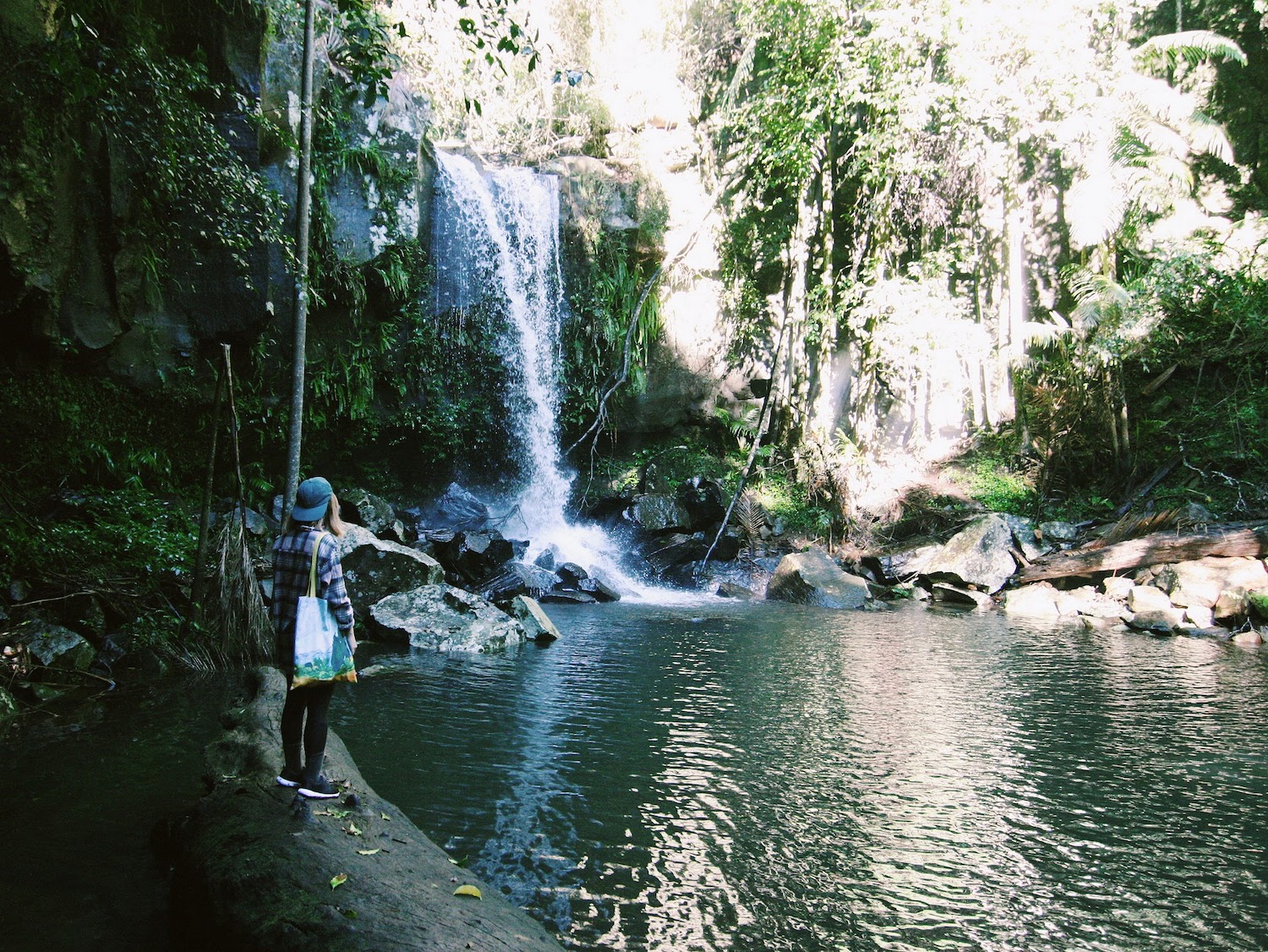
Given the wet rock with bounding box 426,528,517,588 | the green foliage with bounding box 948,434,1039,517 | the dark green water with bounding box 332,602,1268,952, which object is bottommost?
the dark green water with bounding box 332,602,1268,952

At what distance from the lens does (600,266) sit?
703 inches

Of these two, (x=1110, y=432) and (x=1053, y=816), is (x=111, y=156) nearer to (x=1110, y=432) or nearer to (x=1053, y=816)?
(x=1053, y=816)

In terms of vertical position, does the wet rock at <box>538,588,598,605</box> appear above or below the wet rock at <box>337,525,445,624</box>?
below

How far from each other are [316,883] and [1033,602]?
1167 centimetres

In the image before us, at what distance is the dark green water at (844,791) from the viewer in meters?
3.25

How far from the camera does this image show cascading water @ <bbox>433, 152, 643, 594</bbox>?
52.4 feet

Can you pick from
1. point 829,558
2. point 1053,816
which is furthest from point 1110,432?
point 1053,816

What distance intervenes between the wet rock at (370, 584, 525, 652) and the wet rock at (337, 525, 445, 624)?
37 cm

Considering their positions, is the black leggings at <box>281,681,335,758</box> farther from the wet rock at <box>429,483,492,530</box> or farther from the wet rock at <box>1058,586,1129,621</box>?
the wet rock at <box>429,483,492,530</box>

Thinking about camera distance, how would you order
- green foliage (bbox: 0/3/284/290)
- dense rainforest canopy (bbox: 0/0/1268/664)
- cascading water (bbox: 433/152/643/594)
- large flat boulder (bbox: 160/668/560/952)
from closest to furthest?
large flat boulder (bbox: 160/668/560/952) < green foliage (bbox: 0/3/284/290) < dense rainforest canopy (bbox: 0/0/1268/664) < cascading water (bbox: 433/152/643/594)

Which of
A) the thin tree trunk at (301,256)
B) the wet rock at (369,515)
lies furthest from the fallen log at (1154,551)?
the thin tree trunk at (301,256)

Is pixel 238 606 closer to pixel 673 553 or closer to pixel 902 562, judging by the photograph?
pixel 673 553

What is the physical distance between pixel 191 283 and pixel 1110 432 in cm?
1577

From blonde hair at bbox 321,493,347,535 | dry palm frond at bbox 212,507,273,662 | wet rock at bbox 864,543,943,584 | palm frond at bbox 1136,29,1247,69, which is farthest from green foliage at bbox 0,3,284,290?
palm frond at bbox 1136,29,1247,69
